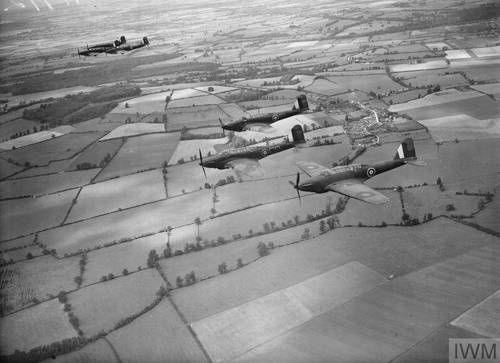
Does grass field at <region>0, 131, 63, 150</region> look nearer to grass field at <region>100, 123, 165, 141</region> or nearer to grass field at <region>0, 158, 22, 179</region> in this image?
grass field at <region>0, 158, 22, 179</region>

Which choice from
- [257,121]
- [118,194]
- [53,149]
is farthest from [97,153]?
[257,121]

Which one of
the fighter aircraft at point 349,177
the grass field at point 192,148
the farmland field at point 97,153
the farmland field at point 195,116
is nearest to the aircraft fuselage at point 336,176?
the fighter aircraft at point 349,177

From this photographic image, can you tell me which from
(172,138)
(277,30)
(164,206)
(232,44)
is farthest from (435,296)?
(277,30)

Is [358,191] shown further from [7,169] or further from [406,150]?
[7,169]

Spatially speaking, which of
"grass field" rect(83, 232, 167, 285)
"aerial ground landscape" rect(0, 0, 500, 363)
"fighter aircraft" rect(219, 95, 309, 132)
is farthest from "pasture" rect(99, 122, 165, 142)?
"grass field" rect(83, 232, 167, 285)

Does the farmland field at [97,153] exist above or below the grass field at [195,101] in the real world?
below

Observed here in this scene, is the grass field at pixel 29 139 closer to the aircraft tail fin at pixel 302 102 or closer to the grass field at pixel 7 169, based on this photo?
the grass field at pixel 7 169

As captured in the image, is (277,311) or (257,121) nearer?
(277,311)
